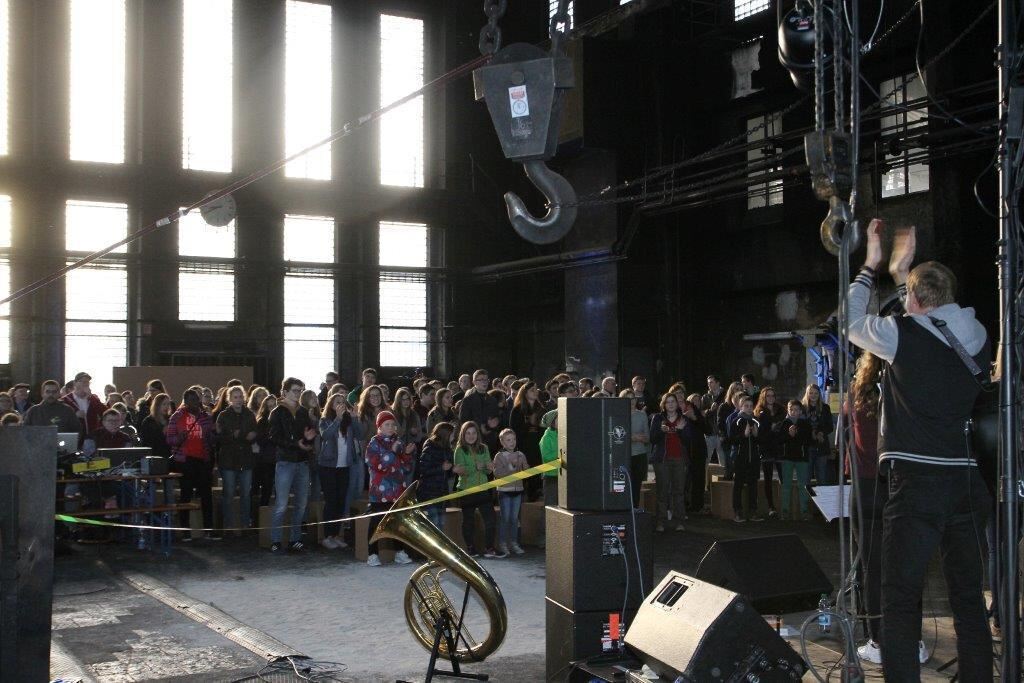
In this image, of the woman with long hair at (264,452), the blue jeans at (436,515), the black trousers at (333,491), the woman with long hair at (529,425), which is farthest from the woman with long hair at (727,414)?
the woman with long hair at (264,452)

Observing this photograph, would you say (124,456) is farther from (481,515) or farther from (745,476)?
(745,476)

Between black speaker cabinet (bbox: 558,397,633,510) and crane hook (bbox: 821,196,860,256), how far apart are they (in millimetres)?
2078

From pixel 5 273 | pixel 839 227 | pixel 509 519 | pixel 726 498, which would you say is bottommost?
pixel 726 498

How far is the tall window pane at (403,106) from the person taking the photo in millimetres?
27172

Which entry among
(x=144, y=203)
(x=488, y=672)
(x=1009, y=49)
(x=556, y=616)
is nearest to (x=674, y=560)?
(x=488, y=672)

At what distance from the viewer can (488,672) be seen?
638cm

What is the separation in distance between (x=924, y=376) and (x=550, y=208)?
181 cm

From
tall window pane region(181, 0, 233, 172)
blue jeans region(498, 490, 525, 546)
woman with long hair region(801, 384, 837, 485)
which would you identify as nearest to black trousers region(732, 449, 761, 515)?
woman with long hair region(801, 384, 837, 485)

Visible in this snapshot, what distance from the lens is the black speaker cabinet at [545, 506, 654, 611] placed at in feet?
17.7

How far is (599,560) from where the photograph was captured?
17.8ft

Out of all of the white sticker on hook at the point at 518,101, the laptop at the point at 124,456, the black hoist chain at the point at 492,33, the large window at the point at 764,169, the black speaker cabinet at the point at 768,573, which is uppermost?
the large window at the point at 764,169

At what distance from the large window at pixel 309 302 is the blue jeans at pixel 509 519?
49.1 ft

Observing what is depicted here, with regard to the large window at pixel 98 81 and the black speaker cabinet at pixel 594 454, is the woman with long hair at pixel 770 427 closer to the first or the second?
the black speaker cabinet at pixel 594 454

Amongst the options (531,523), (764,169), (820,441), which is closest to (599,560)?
(531,523)
